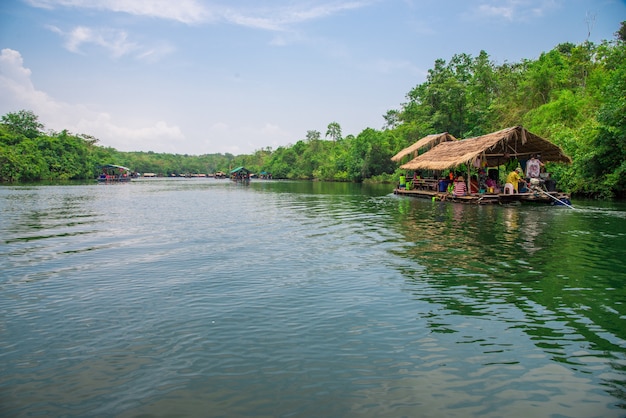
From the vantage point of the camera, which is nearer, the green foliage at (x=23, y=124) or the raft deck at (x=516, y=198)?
the raft deck at (x=516, y=198)

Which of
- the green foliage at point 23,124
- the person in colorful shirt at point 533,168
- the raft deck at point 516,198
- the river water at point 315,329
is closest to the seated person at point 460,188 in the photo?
the raft deck at point 516,198

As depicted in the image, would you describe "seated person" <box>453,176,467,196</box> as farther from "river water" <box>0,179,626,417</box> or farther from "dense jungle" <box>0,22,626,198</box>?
"river water" <box>0,179,626,417</box>

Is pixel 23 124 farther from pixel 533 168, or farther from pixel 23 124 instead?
pixel 533 168

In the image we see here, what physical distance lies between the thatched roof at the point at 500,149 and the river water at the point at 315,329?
1131 centimetres

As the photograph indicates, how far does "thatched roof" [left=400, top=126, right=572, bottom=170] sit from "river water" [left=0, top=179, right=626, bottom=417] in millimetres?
11313

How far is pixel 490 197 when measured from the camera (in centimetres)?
2261

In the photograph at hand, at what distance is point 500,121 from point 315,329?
45931 millimetres

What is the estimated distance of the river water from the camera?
4.01 m

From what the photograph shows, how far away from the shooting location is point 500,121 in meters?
45.5

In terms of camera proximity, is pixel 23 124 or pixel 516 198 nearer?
pixel 516 198

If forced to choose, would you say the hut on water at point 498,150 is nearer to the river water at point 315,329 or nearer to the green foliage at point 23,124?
the river water at point 315,329

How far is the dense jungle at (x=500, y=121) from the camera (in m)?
24.8

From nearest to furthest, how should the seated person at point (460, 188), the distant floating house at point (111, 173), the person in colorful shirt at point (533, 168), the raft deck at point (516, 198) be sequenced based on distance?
1. the raft deck at point (516, 198)
2. the person in colorful shirt at point (533, 168)
3. the seated person at point (460, 188)
4. the distant floating house at point (111, 173)

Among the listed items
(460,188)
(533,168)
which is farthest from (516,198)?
(460,188)
